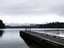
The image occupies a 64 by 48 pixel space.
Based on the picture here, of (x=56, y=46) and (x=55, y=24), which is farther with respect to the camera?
(x=55, y=24)

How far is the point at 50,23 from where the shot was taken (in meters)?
121

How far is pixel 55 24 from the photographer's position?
124312 millimetres

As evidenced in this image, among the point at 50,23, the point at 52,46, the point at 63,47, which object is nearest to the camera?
the point at 63,47

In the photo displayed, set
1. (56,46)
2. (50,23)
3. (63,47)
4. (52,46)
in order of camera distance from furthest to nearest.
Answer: (50,23), (52,46), (56,46), (63,47)

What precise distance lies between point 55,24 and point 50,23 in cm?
573

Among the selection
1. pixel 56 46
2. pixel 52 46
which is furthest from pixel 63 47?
pixel 52 46

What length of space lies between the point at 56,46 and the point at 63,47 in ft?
3.37

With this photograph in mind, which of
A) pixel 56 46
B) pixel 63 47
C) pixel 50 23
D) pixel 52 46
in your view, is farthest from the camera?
pixel 50 23

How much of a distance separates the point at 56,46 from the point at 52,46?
828 mm

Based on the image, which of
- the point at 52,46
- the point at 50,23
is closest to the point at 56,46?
the point at 52,46

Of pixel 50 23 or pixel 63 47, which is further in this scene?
pixel 50 23

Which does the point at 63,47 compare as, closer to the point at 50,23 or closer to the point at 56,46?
the point at 56,46

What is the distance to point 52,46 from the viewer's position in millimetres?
10023

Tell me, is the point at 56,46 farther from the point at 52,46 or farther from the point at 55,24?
the point at 55,24
